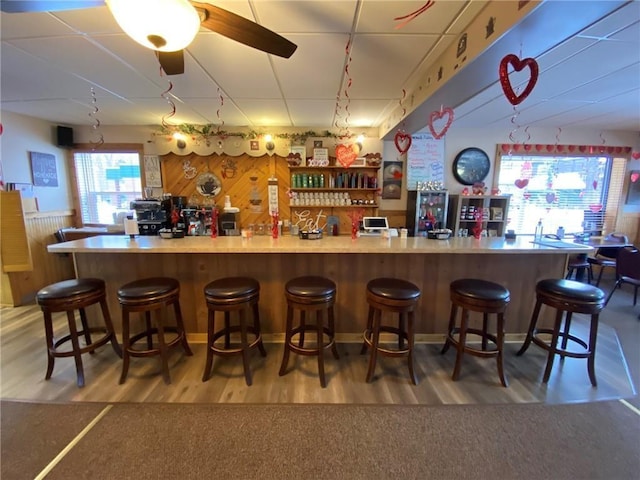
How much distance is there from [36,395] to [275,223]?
217 cm

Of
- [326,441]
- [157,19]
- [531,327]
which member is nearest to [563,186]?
[531,327]

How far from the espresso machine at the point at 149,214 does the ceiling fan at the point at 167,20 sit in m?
3.10

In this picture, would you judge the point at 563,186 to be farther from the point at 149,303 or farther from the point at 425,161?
the point at 149,303

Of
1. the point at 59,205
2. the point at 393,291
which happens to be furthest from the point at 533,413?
the point at 59,205

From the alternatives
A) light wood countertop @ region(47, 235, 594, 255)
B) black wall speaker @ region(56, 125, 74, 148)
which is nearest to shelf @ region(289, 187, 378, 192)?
light wood countertop @ region(47, 235, 594, 255)

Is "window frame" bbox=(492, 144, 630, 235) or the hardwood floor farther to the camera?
"window frame" bbox=(492, 144, 630, 235)

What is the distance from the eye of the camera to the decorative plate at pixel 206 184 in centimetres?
470

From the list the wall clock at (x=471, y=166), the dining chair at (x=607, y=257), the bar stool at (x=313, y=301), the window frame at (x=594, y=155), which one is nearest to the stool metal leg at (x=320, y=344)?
the bar stool at (x=313, y=301)

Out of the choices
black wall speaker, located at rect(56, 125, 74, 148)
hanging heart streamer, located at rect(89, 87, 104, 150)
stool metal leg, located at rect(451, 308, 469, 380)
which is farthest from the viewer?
black wall speaker, located at rect(56, 125, 74, 148)

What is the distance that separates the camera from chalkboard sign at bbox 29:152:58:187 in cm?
402

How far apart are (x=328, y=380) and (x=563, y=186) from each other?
5.47 metres

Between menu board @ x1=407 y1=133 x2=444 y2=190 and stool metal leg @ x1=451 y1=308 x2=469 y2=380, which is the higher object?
menu board @ x1=407 y1=133 x2=444 y2=190

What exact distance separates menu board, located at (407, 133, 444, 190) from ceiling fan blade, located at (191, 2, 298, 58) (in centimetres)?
361

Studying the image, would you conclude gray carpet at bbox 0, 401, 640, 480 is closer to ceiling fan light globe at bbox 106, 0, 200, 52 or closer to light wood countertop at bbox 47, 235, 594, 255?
light wood countertop at bbox 47, 235, 594, 255
